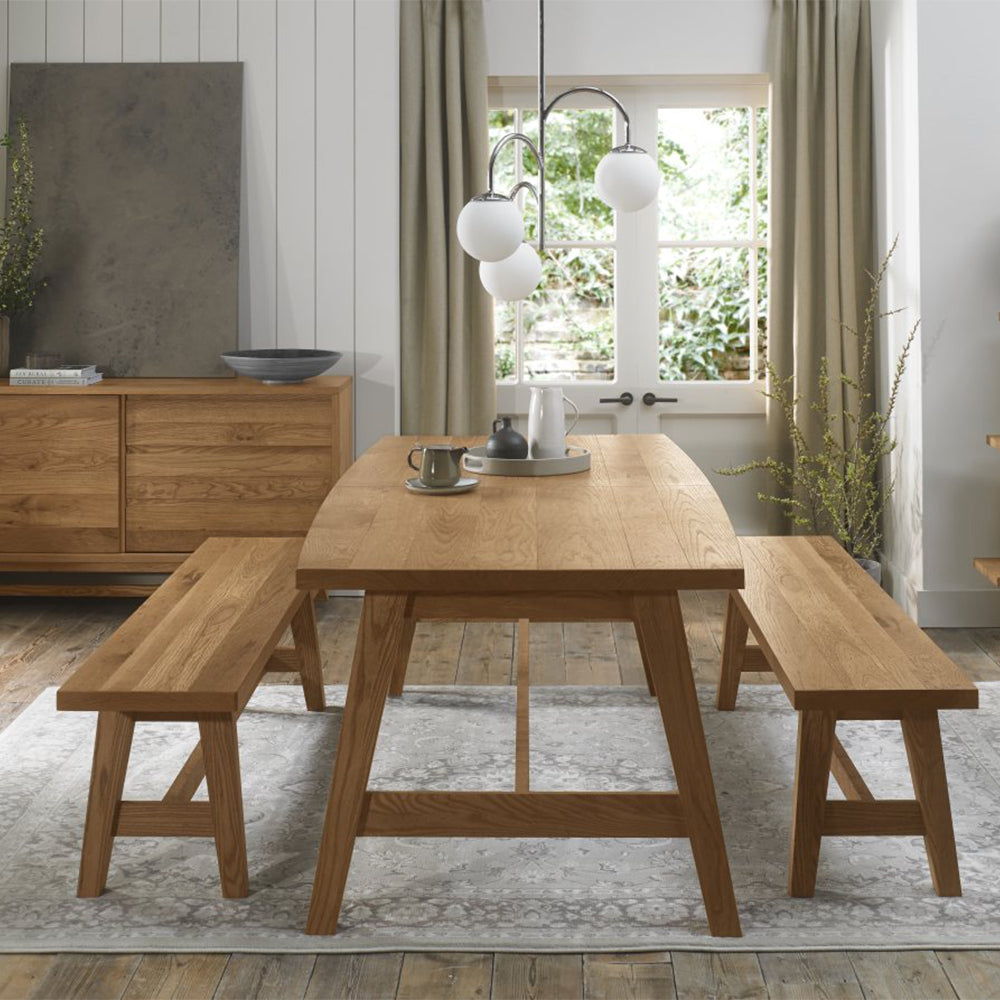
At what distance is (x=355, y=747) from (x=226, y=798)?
1.04 feet

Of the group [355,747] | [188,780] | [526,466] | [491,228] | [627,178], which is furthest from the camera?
Result: [526,466]

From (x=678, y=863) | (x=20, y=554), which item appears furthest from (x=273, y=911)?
(x=20, y=554)

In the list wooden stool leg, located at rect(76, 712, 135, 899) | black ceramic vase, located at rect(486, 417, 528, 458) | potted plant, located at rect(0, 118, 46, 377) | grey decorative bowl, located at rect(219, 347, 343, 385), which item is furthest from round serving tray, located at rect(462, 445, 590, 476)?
potted plant, located at rect(0, 118, 46, 377)

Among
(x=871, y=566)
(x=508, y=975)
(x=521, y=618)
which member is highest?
(x=521, y=618)

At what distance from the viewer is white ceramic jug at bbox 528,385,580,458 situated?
3625 mm

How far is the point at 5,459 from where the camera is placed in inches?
195

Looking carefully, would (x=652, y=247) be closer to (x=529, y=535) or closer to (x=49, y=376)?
(x=49, y=376)

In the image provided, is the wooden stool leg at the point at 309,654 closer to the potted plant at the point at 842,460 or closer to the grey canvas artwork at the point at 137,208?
the grey canvas artwork at the point at 137,208

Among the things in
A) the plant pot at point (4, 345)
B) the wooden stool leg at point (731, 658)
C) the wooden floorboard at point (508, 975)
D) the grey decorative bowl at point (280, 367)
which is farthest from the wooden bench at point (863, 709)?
the plant pot at point (4, 345)

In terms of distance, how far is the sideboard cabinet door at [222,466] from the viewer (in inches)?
195

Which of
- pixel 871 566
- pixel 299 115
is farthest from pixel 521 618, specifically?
pixel 299 115

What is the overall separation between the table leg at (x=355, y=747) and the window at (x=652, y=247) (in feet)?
11.0

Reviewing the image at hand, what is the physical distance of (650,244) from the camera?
5805 millimetres

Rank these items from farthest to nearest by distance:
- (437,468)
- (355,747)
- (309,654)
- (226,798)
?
(309,654) < (437,468) < (226,798) < (355,747)
